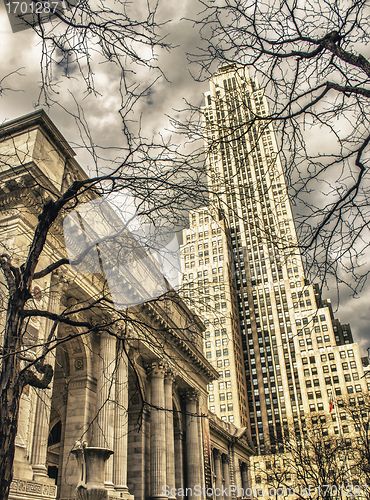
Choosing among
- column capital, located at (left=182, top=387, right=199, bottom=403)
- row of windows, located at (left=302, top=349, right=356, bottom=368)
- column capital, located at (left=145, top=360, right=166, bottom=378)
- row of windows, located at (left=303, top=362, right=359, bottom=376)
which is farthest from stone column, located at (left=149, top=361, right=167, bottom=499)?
row of windows, located at (left=302, top=349, right=356, bottom=368)

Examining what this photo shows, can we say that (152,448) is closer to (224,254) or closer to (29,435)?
(29,435)

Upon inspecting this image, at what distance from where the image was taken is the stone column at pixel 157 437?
28.3m

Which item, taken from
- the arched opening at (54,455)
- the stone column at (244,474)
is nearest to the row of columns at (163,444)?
the arched opening at (54,455)

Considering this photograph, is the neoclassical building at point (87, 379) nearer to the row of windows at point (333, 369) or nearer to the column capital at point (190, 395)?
the column capital at point (190, 395)

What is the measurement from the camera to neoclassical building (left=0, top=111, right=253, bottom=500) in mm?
13155

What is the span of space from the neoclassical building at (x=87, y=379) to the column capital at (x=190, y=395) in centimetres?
9

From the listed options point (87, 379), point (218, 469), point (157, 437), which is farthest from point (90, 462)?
point (218, 469)

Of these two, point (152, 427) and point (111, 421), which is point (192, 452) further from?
point (111, 421)

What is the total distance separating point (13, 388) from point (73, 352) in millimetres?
19480

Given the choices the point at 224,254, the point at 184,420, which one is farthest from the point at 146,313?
the point at 224,254

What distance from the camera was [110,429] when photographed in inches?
878

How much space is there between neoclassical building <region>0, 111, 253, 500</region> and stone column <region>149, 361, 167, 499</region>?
0.07 meters

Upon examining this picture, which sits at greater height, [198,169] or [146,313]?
[146,313]

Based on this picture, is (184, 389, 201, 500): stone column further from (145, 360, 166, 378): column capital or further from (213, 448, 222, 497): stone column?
(213, 448, 222, 497): stone column
